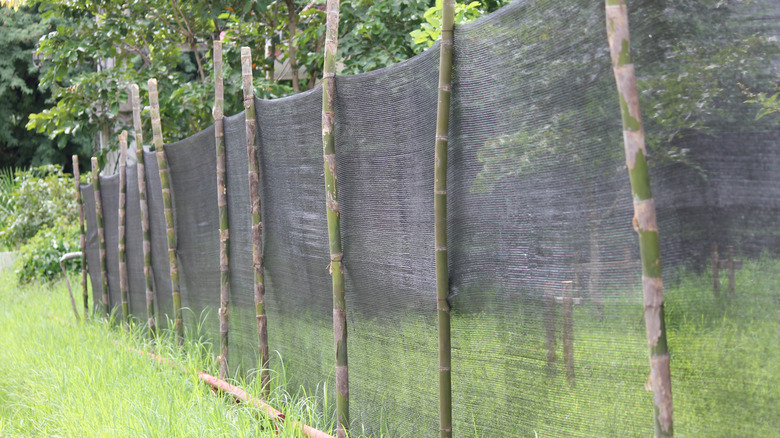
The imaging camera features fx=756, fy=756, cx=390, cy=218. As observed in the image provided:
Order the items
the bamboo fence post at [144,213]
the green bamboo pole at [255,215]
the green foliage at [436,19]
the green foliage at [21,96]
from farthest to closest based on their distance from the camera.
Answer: the green foliage at [21,96]
the bamboo fence post at [144,213]
the green bamboo pole at [255,215]
the green foliage at [436,19]

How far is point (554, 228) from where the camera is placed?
84.3 inches

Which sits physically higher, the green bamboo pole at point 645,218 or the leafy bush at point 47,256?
the green bamboo pole at point 645,218

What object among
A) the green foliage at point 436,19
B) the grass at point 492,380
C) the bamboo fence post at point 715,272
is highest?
the green foliage at point 436,19

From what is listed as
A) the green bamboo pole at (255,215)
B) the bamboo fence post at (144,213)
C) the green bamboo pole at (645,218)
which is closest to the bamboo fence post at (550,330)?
the green bamboo pole at (645,218)

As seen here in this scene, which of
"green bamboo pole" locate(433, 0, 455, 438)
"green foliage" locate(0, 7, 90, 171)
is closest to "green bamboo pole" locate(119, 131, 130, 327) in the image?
"green bamboo pole" locate(433, 0, 455, 438)

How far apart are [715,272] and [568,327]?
48 centimetres

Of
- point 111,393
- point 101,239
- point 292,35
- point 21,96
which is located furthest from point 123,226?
point 21,96

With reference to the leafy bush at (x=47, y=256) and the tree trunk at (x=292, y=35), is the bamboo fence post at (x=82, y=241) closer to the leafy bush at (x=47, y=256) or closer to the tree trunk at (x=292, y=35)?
the tree trunk at (x=292, y=35)

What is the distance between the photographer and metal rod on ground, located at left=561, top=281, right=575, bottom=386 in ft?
6.85

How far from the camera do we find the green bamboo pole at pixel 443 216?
8.21 ft

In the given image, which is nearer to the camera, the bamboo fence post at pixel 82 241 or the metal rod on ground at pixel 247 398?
the metal rod on ground at pixel 247 398

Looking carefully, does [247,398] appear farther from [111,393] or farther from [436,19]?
[436,19]

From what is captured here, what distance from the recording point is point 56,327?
659 cm

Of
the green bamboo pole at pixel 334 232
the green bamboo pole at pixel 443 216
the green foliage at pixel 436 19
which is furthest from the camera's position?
the green foliage at pixel 436 19
